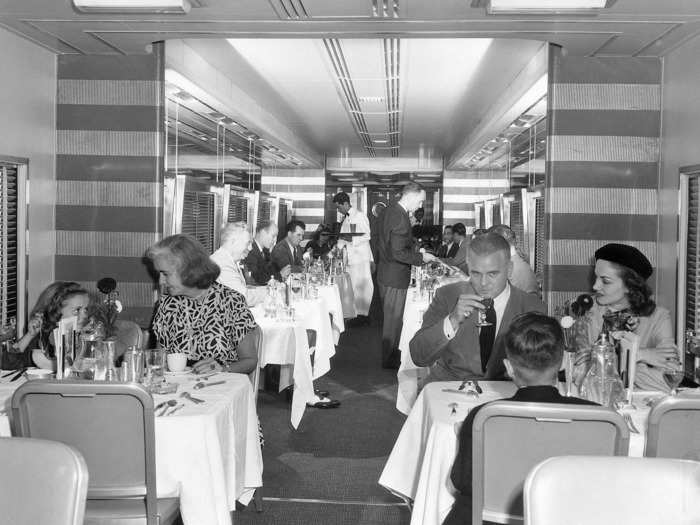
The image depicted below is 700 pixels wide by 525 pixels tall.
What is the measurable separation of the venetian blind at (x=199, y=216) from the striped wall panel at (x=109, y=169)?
86cm

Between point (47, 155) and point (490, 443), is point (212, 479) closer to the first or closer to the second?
point (490, 443)

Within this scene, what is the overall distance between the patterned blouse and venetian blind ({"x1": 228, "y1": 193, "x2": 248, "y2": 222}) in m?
5.45

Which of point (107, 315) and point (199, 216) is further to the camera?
point (199, 216)

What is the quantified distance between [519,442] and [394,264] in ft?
18.5

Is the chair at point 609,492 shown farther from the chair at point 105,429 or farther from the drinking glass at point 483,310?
the drinking glass at point 483,310

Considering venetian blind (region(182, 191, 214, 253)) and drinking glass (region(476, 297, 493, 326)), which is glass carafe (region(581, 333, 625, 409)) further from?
venetian blind (region(182, 191, 214, 253))

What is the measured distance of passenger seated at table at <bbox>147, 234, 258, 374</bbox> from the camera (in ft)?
13.9

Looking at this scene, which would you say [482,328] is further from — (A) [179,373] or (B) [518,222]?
(B) [518,222]

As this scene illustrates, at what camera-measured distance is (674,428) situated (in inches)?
104

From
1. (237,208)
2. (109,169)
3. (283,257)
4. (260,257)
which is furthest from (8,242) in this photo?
(283,257)

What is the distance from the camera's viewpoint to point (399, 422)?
20.9 feet

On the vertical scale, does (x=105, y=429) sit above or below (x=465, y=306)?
below

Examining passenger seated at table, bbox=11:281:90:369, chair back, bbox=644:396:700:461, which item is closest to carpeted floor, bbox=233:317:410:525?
passenger seated at table, bbox=11:281:90:369

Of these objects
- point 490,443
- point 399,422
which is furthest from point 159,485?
point 399,422
